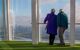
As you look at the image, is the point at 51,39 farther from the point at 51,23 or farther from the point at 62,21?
the point at 62,21

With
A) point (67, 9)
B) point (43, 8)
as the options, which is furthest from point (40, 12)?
point (67, 9)

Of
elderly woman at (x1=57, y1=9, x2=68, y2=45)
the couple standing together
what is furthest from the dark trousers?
elderly woman at (x1=57, y1=9, x2=68, y2=45)

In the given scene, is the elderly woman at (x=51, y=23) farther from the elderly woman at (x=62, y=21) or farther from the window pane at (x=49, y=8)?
the window pane at (x=49, y=8)

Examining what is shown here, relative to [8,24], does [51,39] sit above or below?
below

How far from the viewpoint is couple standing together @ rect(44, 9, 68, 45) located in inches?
514

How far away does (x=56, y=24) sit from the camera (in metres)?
13.4

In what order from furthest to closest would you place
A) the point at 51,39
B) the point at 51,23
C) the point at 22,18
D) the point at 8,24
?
the point at 8,24 → the point at 22,18 → the point at 51,39 → the point at 51,23

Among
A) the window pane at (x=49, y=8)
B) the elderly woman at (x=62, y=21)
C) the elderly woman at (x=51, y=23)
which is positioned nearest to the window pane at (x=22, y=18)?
the window pane at (x=49, y=8)

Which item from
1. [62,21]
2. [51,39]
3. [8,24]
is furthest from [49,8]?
[8,24]

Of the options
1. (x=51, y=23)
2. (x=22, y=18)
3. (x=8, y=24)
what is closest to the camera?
(x=51, y=23)

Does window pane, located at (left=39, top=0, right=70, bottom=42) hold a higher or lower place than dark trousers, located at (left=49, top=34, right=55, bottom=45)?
higher

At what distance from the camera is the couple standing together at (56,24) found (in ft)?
42.8

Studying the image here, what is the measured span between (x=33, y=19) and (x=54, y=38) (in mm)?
1285

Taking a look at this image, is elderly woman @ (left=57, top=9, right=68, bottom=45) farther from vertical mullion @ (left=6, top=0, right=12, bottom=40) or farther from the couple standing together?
vertical mullion @ (left=6, top=0, right=12, bottom=40)
